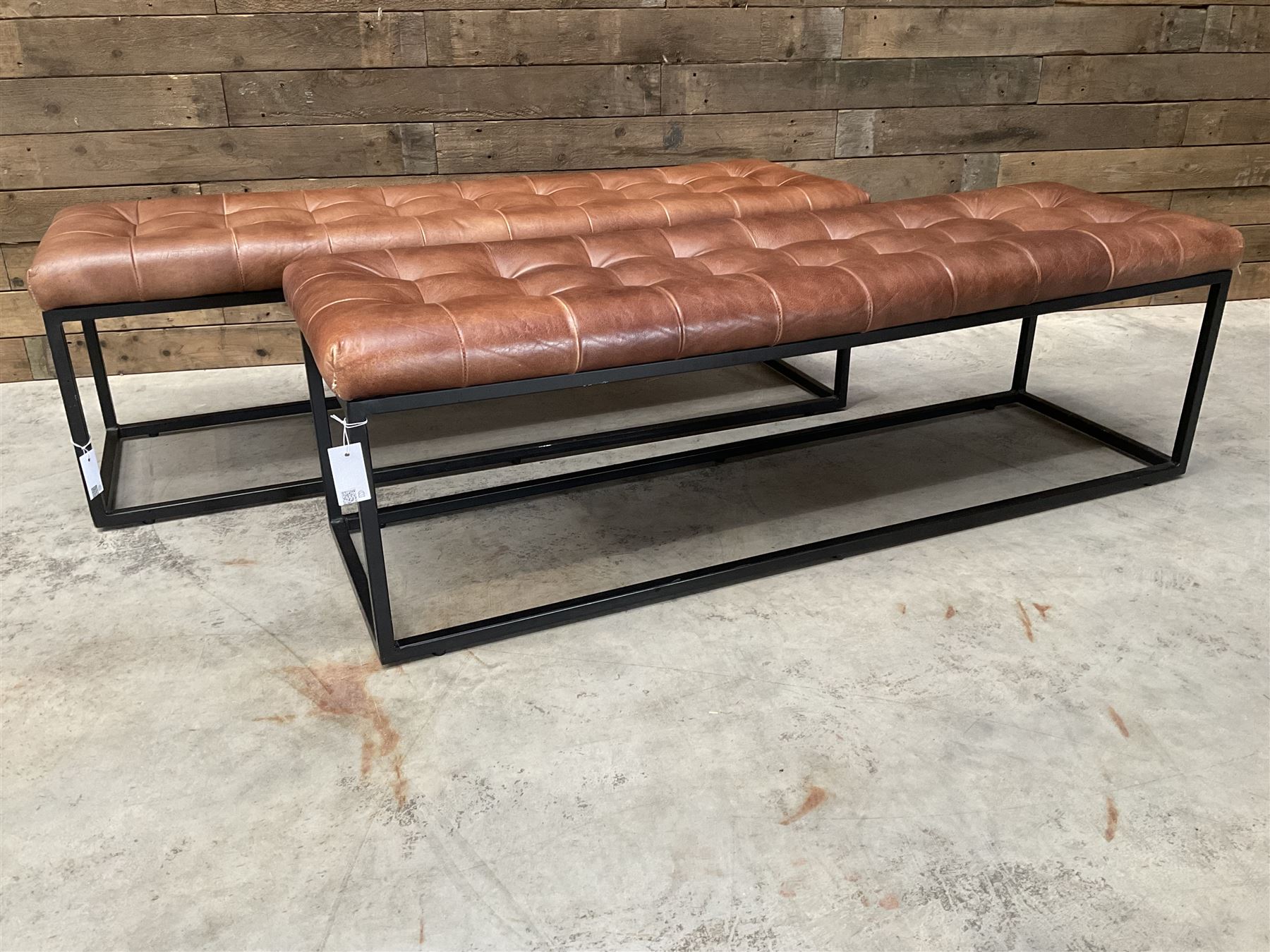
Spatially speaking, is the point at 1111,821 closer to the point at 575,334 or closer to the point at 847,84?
the point at 575,334

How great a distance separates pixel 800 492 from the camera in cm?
218

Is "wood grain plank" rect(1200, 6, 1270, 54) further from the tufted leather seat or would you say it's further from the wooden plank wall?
the tufted leather seat

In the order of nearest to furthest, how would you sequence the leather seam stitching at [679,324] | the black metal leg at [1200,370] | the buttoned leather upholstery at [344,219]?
the leather seam stitching at [679,324]
the buttoned leather upholstery at [344,219]
the black metal leg at [1200,370]

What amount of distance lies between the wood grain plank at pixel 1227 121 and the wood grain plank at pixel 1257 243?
308mm

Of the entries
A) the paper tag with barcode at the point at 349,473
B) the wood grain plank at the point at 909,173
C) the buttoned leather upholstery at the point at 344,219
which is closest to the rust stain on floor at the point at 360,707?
the paper tag with barcode at the point at 349,473

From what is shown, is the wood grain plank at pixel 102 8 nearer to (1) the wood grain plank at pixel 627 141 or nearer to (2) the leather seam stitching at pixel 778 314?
(1) the wood grain plank at pixel 627 141

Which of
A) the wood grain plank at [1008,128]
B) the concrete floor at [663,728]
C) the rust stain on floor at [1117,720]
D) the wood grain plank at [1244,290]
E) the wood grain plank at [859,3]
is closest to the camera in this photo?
the concrete floor at [663,728]

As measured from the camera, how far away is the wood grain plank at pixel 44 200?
2.68 metres

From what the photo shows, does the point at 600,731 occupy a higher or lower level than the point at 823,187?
lower

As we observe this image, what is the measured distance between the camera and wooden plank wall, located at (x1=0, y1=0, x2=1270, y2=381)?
2.62 meters

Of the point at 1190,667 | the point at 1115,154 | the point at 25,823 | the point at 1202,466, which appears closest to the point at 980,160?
the point at 1115,154

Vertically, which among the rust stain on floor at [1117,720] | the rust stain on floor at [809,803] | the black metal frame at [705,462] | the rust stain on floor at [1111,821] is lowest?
the rust stain on floor at [809,803]

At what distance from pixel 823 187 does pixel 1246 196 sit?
191 cm

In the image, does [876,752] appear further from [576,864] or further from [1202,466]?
[1202,466]
